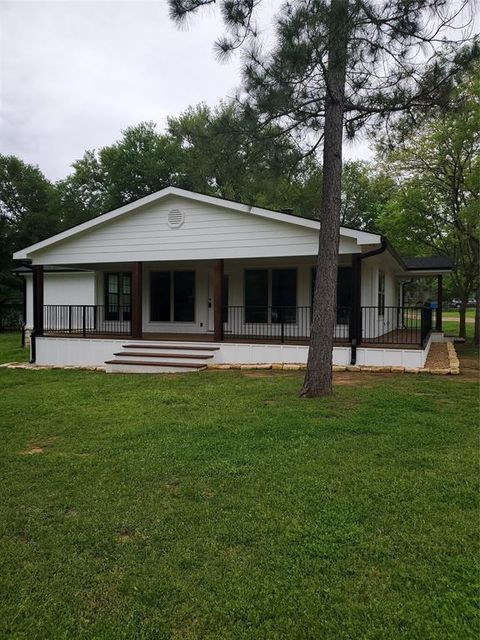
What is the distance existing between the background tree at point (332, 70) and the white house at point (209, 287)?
243 cm

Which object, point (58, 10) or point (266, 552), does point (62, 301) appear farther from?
point (266, 552)

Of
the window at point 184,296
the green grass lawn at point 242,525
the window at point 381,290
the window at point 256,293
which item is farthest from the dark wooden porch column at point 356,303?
the window at point 184,296

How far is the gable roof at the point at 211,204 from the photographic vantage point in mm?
8836

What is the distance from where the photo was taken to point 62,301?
17.1m

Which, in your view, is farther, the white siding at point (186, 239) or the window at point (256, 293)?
the window at point (256, 293)

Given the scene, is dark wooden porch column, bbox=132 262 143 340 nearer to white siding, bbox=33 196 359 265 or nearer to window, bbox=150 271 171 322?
white siding, bbox=33 196 359 265

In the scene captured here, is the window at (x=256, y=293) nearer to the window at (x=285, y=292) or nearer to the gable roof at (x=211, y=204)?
the window at (x=285, y=292)

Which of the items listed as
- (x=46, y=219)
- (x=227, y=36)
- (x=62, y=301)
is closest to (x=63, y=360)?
(x=62, y=301)

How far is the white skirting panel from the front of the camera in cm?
912

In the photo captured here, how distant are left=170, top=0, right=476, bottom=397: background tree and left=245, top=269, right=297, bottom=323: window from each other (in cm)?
491

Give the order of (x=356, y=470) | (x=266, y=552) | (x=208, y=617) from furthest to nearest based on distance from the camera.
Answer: (x=356, y=470) < (x=266, y=552) < (x=208, y=617)

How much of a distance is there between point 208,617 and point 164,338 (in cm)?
937

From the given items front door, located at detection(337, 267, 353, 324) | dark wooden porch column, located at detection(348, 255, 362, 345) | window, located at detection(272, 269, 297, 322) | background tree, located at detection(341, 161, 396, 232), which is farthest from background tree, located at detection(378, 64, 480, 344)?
background tree, located at detection(341, 161, 396, 232)

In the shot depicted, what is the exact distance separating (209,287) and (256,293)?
1.44 m
